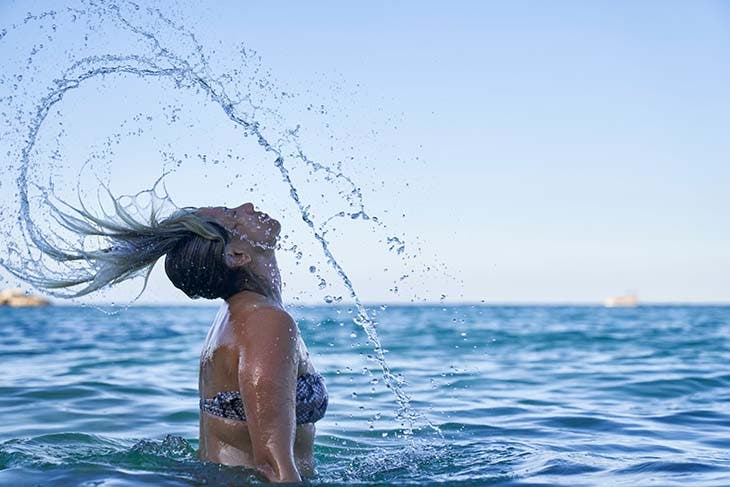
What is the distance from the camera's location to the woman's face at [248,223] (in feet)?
15.9

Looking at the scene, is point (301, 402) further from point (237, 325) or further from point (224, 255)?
point (224, 255)

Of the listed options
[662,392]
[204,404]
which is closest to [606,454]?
[204,404]

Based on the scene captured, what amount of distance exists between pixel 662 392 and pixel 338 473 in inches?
238

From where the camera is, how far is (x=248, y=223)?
4891mm

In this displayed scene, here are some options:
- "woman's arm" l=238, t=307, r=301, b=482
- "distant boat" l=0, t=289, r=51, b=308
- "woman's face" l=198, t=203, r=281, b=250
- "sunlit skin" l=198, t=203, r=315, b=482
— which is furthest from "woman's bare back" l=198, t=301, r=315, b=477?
"distant boat" l=0, t=289, r=51, b=308

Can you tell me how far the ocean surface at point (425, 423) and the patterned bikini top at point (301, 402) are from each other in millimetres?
286

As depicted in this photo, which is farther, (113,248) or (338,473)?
(338,473)

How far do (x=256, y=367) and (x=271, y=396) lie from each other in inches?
5.7

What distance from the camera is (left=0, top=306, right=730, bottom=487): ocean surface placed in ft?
18.0

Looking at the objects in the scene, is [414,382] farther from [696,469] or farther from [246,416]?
[246,416]

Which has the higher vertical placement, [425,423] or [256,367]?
[256,367]


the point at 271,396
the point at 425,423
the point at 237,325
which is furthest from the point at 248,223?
the point at 425,423

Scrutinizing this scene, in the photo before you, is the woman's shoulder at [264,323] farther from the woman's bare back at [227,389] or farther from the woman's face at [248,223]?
the woman's face at [248,223]

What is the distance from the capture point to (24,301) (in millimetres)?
112688
